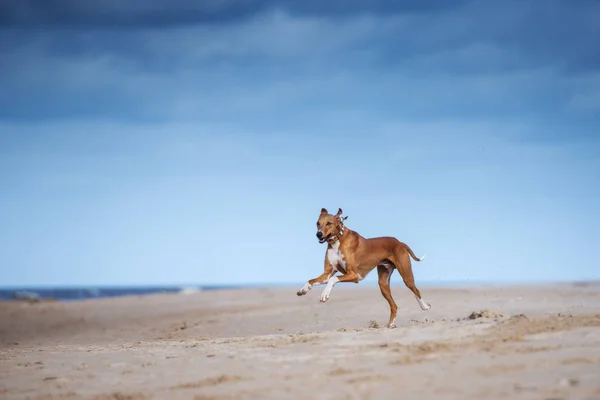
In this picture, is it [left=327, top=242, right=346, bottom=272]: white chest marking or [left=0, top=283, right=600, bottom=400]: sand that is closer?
[left=0, top=283, right=600, bottom=400]: sand

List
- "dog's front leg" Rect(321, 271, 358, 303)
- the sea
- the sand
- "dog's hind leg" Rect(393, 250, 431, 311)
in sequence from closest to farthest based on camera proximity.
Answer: the sand → "dog's front leg" Rect(321, 271, 358, 303) → "dog's hind leg" Rect(393, 250, 431, 311) → the sea

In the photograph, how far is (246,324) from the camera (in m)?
16.7

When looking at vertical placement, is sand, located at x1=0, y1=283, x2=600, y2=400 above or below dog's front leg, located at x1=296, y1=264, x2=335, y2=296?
below

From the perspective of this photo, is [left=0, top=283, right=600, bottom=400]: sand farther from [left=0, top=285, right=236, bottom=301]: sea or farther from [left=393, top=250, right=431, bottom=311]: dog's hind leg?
[left=0, top=285, right=236, bottom=301]: sea

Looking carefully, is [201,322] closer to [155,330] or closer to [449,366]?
[155,330]

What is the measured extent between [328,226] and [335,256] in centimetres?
51

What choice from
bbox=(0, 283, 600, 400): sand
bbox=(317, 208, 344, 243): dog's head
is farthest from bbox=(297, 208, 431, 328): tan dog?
bbox=(0, 283, 600, 400): sand

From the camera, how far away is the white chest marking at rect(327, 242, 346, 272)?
36.6 feet

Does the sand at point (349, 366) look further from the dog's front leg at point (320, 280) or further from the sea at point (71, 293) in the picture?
the sea at point (71, 293)

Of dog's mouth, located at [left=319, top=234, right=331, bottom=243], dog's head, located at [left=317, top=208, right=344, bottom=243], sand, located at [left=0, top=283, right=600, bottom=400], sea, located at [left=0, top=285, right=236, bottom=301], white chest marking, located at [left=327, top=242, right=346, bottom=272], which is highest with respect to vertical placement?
→ dog's head, located at [left=317, top=208, right=344, bottom=243]

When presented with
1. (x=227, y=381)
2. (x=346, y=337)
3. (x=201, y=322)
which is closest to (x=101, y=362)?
(x=227, y=381)

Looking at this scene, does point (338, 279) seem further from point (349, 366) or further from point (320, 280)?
point (349, 366)

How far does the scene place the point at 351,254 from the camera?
11.1 meters

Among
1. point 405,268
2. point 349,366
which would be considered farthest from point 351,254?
point 349,366
